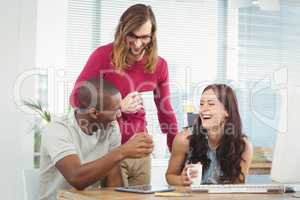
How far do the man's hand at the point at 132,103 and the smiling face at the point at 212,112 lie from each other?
44 cm

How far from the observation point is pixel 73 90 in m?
3.40

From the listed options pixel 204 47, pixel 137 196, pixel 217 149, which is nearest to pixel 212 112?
pixel 217 149

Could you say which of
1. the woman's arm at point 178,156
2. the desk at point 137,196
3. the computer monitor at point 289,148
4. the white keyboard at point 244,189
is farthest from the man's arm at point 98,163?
→ the woman's arm at point 178,156

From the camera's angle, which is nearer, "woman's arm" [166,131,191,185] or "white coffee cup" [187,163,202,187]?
"white coffee cup" [187,163,202,187]

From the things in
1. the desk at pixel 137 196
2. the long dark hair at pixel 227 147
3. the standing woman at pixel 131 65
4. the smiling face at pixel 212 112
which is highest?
the standing woman at pixel 131 65

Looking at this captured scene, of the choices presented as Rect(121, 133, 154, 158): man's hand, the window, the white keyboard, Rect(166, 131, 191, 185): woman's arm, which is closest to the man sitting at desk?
Rect(121, 133, 154, 158): man's hand

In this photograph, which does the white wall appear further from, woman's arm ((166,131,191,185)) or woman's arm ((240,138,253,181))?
woman's arm ((240,138,253,181))

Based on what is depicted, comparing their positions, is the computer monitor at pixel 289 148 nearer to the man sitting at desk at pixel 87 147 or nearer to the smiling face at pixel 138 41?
the man sitting at desk at pixel 87 147

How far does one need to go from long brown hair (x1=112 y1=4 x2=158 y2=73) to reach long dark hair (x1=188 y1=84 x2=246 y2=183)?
60 cm

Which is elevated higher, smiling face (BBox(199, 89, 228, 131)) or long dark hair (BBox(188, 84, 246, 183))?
smiling face (BBox(199, 89, 228, 131))

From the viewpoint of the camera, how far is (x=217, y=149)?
263 cm

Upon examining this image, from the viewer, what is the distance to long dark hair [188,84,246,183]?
2543 mm

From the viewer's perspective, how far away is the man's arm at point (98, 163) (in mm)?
1828

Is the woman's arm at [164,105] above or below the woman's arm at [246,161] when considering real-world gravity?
above
